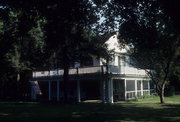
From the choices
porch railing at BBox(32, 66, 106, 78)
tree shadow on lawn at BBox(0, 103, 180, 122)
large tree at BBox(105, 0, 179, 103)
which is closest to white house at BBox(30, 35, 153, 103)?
porch railing at BBox(32, 66, 106, 78)

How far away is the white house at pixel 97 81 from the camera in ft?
99.8

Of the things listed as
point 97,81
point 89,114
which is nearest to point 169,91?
point 97,81

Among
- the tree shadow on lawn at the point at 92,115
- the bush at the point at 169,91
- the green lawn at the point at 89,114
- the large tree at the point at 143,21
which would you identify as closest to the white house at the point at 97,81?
Answer: the bush at the point at 169,91

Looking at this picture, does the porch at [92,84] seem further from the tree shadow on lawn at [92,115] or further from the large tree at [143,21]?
the tree shadow on lawn at [92,115]

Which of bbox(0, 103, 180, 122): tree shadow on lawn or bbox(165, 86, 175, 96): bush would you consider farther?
bbox(165, 86, 175, 96): bush

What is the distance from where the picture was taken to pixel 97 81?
3659 cm

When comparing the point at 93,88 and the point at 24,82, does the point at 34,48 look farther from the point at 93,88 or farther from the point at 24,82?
the point at 93,88

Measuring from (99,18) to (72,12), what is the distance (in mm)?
6162

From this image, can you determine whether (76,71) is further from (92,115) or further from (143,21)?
(143,21)

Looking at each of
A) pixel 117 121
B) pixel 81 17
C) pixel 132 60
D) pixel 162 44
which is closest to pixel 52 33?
pixel 81 17

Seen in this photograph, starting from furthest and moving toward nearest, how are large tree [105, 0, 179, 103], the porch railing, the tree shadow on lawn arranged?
the porch railing
large tree [105, 0, 179, 103]
the tree shadow on lawn

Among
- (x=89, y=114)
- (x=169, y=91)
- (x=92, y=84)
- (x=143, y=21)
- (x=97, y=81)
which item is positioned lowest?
(x=89, y=114)

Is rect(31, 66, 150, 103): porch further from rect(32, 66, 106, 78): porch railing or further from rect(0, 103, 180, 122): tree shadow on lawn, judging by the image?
rect(0, 103, 180, 122): tree shadow on lawn

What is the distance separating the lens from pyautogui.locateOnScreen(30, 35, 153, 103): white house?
99.8 ft
